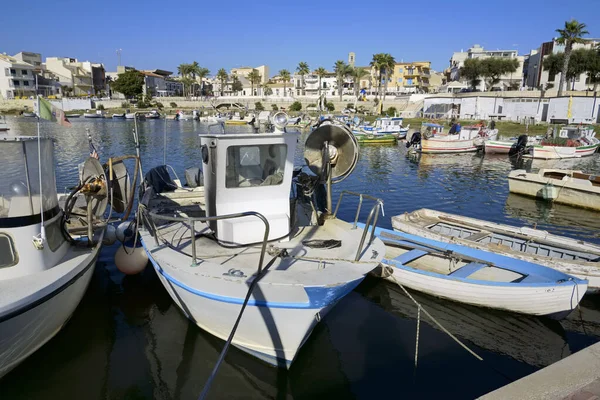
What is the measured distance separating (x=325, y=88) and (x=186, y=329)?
11795 centimetres

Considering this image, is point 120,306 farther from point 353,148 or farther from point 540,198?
point 540,198

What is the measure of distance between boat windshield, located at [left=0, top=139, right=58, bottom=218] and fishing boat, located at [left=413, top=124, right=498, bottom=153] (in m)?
38.2

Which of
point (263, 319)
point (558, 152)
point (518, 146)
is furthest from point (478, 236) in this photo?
point (518, 146)

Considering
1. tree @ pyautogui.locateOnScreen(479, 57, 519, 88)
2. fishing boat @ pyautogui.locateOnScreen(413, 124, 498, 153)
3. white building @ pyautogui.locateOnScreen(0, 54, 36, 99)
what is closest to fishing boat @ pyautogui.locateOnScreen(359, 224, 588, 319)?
fishing boat @ pyautogui.locateOnScreen(413, 124, 498, 153)

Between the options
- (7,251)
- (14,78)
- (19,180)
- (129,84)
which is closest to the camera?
(7,251)

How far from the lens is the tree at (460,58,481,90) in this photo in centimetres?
8381

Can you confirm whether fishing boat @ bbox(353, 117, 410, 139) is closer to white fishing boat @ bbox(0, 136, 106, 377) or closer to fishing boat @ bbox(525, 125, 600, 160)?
fishing boat @ bbox(525, 125, 600, 160)

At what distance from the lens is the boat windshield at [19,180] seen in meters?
6.61

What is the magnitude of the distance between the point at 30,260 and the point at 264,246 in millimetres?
4311

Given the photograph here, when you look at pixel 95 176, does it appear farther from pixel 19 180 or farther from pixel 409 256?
pixel 409 256

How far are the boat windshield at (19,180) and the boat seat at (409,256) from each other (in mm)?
8252

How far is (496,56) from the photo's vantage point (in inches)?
3888

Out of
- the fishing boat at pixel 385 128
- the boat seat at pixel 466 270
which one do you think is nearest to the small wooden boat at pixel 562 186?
the boat seat at pixel 466 270

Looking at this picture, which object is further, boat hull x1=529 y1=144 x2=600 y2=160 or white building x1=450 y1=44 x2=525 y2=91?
white building x1=450 y1=44 x2=525 y2=91
